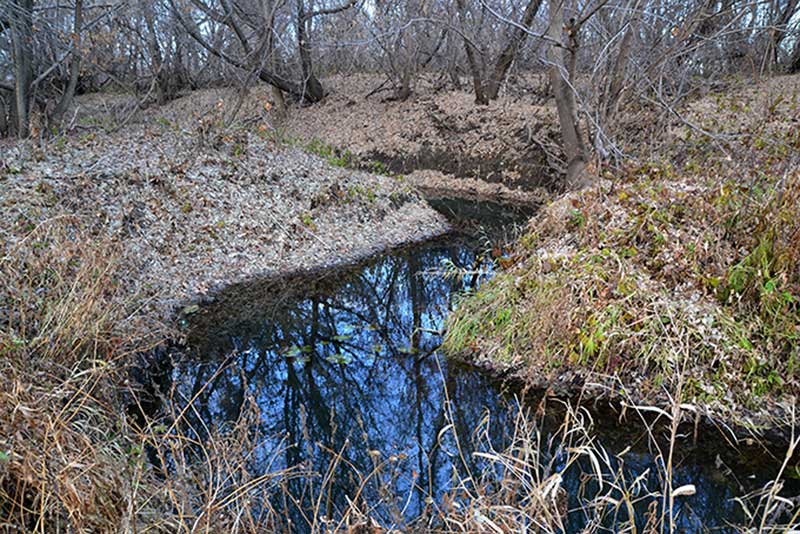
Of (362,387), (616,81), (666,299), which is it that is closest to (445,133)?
(616,81)

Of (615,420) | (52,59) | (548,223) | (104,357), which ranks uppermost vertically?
(52,59)

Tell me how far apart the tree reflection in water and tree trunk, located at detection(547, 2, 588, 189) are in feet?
13.7

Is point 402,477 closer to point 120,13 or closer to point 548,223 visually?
point 548,223

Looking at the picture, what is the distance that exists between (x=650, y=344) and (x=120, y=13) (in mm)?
14507

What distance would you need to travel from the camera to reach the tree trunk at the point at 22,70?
10008 mm

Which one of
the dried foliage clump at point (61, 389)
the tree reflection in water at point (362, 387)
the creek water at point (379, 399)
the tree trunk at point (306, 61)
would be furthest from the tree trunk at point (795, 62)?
the dried foliage clump at point (61, 389)

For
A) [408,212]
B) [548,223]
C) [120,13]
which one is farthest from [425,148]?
[548,223]

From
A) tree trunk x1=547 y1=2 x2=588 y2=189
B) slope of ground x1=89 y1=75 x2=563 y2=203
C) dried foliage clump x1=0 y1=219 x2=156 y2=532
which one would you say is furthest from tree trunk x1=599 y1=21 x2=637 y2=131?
dried foliage clump x1=0 y1=219 x2=156 y2=532

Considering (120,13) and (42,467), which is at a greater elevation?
(120,13)

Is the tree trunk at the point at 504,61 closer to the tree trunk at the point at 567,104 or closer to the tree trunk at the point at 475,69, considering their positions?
the tree trunk at the point at 475,69

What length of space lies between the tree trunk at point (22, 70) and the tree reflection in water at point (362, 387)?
261 inches

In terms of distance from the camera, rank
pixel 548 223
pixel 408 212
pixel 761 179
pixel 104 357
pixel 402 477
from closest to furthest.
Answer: pixel 402 477
pixel 104 357
pixel 761 179
pixel 548 223
pixel 408 212

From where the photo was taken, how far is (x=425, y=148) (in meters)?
16.5

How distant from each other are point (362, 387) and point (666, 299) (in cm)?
312
